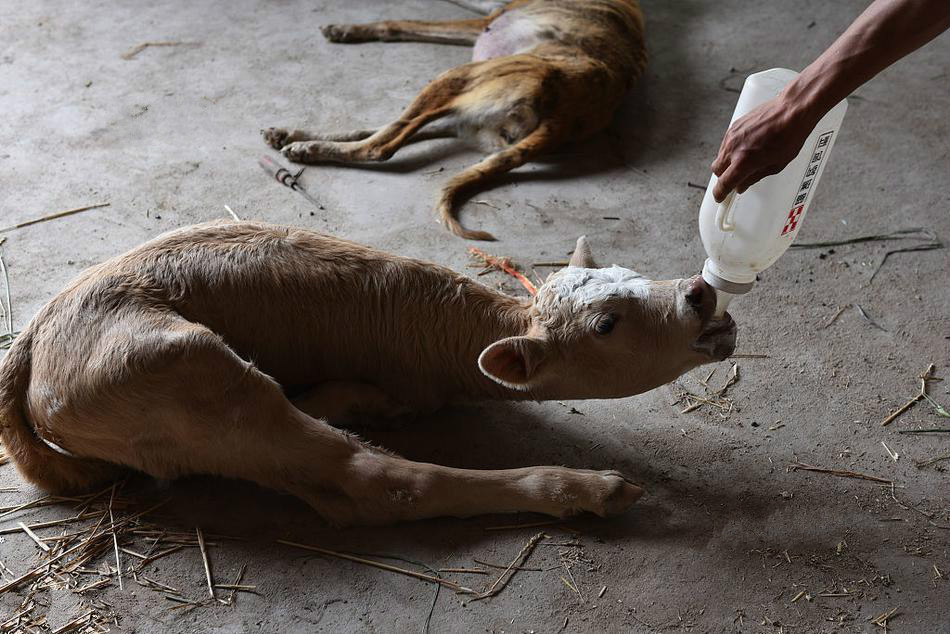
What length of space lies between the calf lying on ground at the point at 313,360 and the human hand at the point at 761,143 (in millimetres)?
680

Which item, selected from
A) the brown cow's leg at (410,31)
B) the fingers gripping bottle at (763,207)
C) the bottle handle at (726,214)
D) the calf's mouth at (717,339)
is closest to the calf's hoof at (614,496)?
the calf's mouth at (717,339)

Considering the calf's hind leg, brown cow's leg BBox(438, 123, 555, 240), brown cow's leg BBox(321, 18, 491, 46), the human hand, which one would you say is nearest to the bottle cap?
the human hand

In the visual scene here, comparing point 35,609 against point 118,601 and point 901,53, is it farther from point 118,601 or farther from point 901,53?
point 901,53

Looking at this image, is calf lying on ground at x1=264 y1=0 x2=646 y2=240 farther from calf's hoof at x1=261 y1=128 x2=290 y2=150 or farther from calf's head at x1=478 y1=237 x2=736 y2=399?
calf's head at x1=478 y1=237 x2=736 y2=399

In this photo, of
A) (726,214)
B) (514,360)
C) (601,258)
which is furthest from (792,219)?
(601,258)

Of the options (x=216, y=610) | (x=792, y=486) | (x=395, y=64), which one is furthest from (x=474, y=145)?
(x=216, y=610)

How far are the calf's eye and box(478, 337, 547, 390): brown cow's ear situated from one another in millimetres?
215

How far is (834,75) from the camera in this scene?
2.38m

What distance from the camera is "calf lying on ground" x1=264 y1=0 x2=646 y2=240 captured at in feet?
17.6

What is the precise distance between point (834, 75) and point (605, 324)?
1.19 meters

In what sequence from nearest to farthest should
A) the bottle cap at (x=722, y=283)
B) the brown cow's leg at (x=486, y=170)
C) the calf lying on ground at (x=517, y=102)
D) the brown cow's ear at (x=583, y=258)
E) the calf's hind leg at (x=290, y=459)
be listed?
the calf's hind leg at (x=290, y=459)
the bottle cap at (x=722, y=283)
the brown cow's ear at (x=583, y=258)
the brown cow's leg at (x=486, y=170)
the calf lying on ground at (x=517, y=102)

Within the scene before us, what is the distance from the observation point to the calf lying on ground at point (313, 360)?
2.91 meters

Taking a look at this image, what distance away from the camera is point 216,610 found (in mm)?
2725

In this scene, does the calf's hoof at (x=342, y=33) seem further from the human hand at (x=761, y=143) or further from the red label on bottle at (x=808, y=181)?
the human hand at (x=761, y=143)
